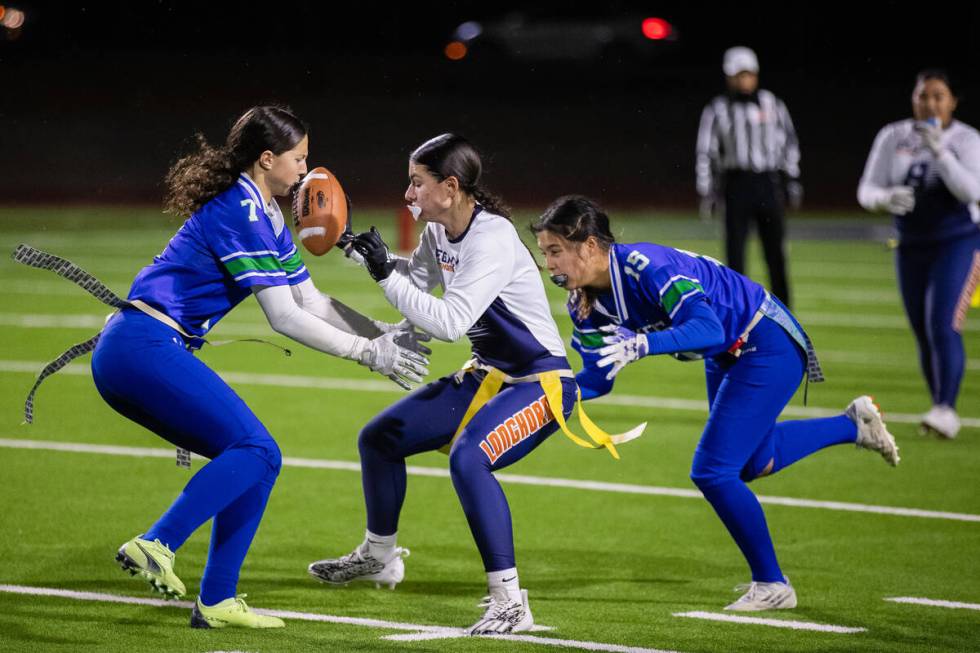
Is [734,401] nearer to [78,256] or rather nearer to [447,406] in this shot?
[447,406]

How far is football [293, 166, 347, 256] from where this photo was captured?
5320 mm

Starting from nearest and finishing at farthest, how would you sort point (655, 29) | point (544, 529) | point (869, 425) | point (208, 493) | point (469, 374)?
point (208, 493) < point (469, 374) < point (869, 425) < point (544, 529) < point (655, 29)

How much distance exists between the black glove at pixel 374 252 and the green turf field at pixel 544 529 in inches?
45.4

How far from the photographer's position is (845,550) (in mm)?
6309

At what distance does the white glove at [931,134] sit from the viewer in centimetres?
865

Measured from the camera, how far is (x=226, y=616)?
5.00 metres

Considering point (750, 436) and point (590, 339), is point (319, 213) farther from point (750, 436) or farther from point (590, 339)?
point (750, 436)

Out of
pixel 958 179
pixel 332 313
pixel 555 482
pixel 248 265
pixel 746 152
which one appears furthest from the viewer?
pixel 746 152

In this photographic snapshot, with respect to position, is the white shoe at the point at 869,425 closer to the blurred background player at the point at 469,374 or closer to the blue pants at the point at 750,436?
the blue pants at the point at 750,436

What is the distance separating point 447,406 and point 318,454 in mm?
2750

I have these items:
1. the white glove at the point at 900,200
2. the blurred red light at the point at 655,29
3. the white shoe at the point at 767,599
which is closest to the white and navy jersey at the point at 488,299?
the white shoe at the point at 767,599

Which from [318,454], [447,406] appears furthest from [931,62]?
[447,406]

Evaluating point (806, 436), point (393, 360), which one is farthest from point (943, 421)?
point (393, 360)

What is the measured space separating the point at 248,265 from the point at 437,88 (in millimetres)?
29271
